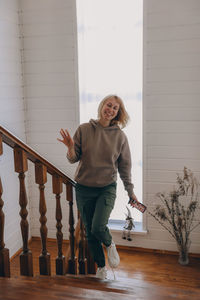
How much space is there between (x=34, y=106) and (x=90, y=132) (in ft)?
6.27

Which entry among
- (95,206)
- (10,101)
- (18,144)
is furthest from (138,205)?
(10,101)

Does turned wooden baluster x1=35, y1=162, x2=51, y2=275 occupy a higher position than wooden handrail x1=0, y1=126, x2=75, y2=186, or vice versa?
wooden handrail x1=0, y1=126, x2=75, y2=186

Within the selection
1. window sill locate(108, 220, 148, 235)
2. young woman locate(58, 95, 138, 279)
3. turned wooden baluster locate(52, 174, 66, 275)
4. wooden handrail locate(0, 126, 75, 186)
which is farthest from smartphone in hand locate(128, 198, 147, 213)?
window sill locate(108, 220, 148, 235)

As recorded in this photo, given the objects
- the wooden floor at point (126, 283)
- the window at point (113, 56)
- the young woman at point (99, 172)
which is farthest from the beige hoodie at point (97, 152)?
the window at point (113, 56)

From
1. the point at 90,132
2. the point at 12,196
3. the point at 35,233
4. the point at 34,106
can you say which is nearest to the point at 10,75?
the point at 34,106

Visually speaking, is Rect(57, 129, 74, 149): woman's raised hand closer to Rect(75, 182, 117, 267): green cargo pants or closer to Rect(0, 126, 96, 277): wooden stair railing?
Rect(0, 126, 96, 277): wooden stair railing

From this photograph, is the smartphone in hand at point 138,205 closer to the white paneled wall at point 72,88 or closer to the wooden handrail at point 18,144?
the wooden handrail at point 18,144

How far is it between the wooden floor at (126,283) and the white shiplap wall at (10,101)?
→ 0.50 metres

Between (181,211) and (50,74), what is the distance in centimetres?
237

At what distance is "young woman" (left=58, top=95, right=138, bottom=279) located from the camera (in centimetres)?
229

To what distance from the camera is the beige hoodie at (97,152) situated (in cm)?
234

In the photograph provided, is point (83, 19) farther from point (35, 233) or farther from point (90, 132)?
point (35, 233)

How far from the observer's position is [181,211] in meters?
3.71

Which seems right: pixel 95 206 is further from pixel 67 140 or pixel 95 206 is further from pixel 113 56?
pixel 113 56
